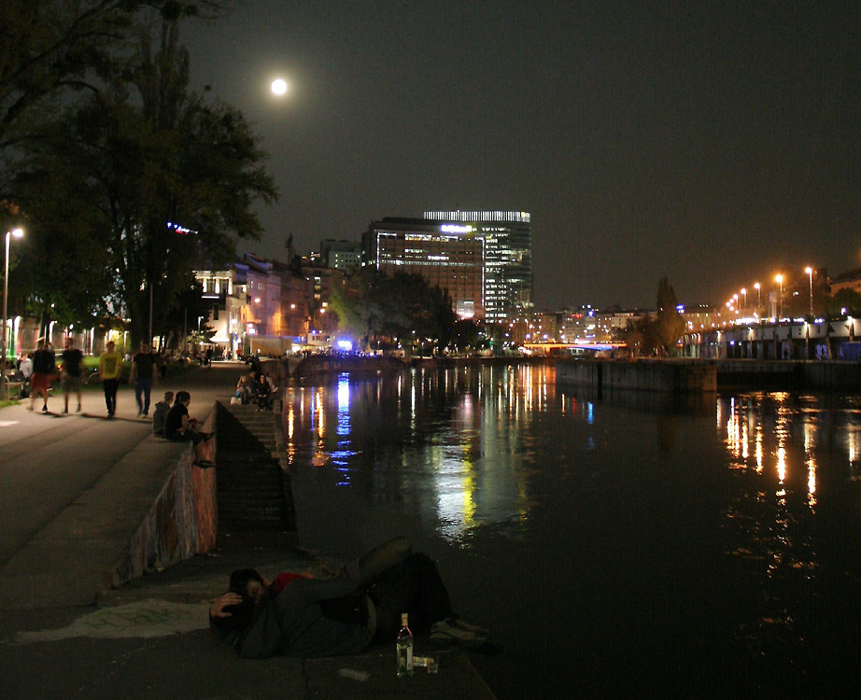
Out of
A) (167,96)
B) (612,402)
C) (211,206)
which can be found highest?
(167,96)

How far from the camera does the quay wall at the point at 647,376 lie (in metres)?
55.5

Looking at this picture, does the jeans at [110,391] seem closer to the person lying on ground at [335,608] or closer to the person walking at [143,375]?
the person walking at [143,375]

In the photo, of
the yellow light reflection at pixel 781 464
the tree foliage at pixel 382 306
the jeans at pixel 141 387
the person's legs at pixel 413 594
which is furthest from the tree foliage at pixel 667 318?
the person's legs at pixel 413 594

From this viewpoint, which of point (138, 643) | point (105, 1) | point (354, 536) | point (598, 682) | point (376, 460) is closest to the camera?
point (138, 643)

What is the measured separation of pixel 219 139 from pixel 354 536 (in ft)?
83.7

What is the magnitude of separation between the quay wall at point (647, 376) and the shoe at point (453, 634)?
169 ft

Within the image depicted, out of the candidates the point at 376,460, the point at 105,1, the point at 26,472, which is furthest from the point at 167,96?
the point at 26,472

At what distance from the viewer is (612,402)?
1988 inches

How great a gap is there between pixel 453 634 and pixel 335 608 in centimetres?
130

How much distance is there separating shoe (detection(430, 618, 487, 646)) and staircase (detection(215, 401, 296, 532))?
8.07m

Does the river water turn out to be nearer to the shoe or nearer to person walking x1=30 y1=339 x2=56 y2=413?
the shoe

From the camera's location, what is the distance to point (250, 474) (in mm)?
19844

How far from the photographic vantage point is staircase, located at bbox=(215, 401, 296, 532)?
53.6 ft

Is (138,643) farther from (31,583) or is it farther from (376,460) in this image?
(376,460)
